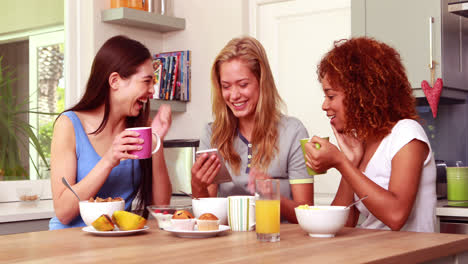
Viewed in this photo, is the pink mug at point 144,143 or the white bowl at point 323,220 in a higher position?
the pink mug at point 144,143

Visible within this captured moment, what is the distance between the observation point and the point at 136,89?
2.21 meters

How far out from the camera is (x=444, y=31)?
314 centimetres

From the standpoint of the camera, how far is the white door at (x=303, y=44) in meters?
3.82

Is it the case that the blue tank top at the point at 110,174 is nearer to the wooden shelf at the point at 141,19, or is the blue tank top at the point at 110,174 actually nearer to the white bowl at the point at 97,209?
the white bowl at the point at 97,209

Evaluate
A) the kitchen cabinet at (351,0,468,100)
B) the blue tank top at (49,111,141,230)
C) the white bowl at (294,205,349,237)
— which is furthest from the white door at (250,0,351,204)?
the white bowl at (294,205,349,237)

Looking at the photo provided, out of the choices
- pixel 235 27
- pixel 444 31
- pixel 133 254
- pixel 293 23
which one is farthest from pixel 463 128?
pixel 133 254

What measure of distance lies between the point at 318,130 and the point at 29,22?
192cm

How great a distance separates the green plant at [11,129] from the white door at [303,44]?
1636mm

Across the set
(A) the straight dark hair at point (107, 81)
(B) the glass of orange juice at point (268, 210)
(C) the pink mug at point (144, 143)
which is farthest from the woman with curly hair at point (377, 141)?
(A) the straight dark hair at point (107, 81)

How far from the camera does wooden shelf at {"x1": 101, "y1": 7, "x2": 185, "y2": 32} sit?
3.82 m

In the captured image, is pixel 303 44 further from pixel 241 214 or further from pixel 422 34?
pixel 241 214

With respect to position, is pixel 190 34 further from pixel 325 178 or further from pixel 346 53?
pixel 346 53

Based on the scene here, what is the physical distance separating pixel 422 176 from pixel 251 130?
71cm

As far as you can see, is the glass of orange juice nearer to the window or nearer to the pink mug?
the pink mug
